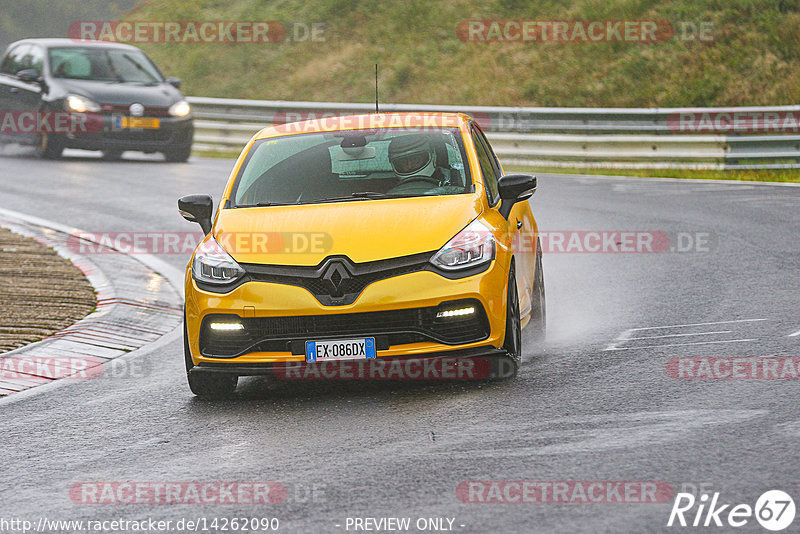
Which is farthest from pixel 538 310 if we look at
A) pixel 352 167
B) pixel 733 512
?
pixel 733 512

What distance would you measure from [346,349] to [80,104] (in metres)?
14.8

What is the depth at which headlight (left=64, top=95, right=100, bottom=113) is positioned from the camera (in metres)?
20.6

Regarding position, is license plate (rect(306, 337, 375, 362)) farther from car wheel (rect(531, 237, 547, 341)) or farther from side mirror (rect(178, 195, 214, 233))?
car wheel (rect(531, 237, 547, 341))

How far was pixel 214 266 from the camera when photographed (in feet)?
24.2

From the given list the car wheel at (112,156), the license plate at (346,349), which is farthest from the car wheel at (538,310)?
the car wheel at (112,156)

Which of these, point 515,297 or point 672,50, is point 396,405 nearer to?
point 515,297

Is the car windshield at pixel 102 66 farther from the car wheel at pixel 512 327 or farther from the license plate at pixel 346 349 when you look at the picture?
the license plate at pixel 346 349

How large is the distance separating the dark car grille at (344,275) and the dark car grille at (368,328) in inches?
4.5

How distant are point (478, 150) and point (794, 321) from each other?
252 centimetres

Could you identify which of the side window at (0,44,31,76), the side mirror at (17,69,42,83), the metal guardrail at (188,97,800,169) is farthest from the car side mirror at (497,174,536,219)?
the side window at (0,44,31,76)

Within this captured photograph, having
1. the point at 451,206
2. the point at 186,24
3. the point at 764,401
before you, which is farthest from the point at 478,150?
the point at 186,24

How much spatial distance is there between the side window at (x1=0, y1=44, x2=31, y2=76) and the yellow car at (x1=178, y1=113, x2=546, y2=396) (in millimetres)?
15685

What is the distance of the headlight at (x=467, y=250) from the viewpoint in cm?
714

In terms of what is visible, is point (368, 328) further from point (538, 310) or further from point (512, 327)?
point (538, 310)
